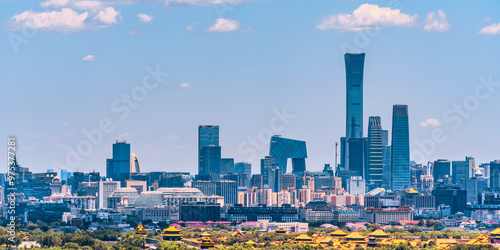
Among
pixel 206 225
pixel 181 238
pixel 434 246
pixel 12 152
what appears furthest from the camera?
pixel 206 225

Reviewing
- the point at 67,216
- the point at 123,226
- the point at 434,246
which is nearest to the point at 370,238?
the point at 434,246

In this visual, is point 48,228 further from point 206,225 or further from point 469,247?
point 469,247

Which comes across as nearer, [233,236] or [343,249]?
[343,249]

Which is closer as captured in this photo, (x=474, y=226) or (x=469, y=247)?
(x=469, y=247)

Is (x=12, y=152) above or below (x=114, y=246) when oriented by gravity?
above

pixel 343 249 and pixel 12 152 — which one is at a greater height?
pixel 12 152

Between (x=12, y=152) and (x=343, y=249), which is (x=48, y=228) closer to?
(x=343, y=249)

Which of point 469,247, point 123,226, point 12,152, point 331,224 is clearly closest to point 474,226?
point 331,224

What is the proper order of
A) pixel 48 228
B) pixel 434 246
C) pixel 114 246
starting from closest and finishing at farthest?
pixel 114 246, pixel 434 246, pixel 48 228

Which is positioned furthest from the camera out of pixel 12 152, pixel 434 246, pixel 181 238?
pixel 181 238

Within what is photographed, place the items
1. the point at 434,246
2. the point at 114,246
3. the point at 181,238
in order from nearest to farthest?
the point at 114,246 → the point at 434,246 → the point at 181,238
